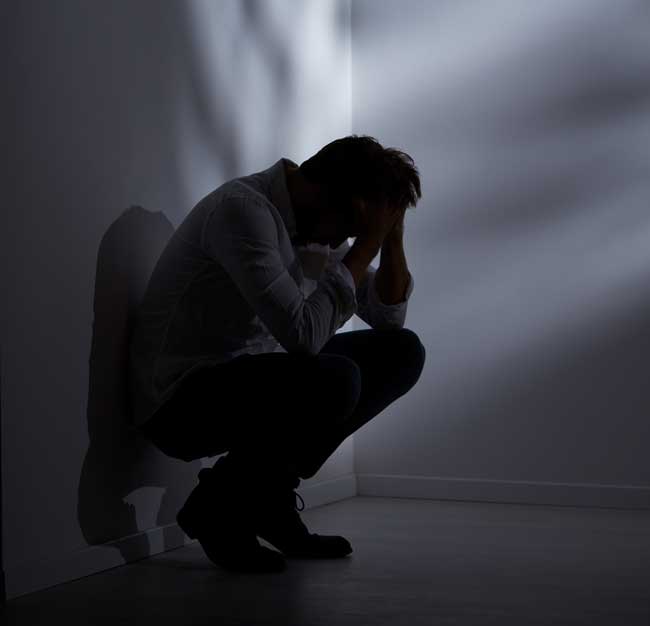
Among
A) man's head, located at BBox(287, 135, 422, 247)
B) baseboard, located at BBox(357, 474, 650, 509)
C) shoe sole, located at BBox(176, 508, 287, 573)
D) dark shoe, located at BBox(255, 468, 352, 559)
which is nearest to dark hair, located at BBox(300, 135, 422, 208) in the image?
man's head, located at BBox(287, 135, 422, 247)

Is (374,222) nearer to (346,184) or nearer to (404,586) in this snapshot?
(346,184)

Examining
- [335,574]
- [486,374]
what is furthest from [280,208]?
[486,374]

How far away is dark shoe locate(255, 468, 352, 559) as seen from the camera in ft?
5.87

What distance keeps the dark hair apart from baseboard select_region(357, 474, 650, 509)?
→ 47.0 inches

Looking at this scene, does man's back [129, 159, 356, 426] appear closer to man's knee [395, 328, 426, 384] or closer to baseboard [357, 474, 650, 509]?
man's knee [395, 328, 426, 384]

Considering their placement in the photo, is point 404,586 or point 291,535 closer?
point 404,586

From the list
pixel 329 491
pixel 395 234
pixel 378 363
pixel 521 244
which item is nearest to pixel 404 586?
pixel 378 363

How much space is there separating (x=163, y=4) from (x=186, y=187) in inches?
14.6

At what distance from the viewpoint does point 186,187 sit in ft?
6.87

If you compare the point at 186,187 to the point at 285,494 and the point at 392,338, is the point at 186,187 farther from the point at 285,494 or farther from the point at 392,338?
the point at 285,494

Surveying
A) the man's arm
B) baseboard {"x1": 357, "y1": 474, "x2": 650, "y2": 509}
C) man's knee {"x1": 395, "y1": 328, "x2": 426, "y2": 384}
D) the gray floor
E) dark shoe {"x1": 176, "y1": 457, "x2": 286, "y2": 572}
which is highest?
the man's arm

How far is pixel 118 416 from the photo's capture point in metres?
1.82

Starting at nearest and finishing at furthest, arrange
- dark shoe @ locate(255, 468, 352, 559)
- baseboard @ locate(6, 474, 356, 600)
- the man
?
baseboard @ locate(6, 474, 356, 600) → the man → dark shoe @ locate(255, 468, 352, 559)

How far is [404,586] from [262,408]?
37 centimetres
